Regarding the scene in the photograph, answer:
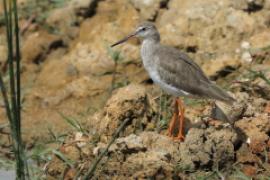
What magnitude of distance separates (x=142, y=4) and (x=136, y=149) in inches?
144

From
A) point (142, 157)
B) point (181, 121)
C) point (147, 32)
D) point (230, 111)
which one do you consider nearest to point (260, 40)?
point (147, 32)

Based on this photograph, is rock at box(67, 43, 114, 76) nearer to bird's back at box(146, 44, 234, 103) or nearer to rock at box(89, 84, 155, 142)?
bird's back at box(146, 44, 234, 103)

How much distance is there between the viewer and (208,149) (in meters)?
7.78

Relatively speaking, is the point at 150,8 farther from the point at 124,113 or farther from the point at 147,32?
the point at 124,113

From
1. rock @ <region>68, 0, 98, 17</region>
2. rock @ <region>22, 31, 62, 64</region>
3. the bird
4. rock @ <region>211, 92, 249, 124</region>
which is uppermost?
the bird

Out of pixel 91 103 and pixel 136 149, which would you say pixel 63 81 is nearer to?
pixel 91 103

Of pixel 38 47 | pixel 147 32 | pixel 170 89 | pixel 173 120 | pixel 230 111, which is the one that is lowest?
pixel 38 47

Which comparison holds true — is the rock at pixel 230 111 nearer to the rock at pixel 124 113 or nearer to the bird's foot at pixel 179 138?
the bird's foot at pixel 179 138

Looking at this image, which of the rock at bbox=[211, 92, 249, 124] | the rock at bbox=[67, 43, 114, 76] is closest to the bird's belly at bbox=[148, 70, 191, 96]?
the rock at bbox=[211, 92, 249, 124]

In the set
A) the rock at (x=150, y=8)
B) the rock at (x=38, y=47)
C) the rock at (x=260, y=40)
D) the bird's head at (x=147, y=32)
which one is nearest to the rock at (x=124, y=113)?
the bird's head at (x=147, y=32)

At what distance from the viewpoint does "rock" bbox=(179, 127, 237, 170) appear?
770cm

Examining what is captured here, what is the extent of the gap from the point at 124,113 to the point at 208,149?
3.01 feet

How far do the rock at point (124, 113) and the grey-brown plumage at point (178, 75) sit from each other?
1.14 ft

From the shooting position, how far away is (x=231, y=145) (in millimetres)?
7836
